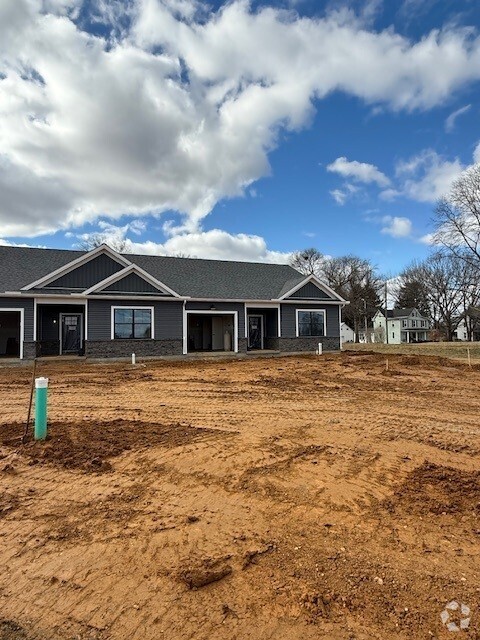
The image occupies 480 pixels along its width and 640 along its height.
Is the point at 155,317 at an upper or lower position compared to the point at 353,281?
lower

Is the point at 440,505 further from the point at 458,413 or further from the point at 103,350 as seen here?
the point at 103,350

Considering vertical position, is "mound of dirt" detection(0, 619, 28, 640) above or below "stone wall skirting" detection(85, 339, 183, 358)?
below

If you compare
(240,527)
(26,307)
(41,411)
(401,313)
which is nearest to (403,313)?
(401,313)

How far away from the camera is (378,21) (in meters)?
12.0

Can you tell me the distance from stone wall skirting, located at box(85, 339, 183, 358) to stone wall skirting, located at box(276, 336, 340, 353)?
247 inches

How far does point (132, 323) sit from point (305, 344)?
10.4 m

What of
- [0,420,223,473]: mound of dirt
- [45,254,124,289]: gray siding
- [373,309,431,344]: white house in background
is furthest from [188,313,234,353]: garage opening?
[373,309,431,344]: white house in background

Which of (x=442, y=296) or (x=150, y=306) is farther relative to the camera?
(x=442, y=296)

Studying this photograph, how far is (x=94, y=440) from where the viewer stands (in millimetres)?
5863

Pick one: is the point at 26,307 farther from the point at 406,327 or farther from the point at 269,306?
the point at 406,327

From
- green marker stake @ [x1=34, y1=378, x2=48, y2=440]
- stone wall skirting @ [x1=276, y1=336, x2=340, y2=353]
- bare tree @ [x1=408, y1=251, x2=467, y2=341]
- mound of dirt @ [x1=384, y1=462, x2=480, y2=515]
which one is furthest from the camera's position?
bare tree @ [x1=408, y1=251, x2=467, y2=341]

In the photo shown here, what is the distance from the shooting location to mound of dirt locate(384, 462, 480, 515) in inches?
147

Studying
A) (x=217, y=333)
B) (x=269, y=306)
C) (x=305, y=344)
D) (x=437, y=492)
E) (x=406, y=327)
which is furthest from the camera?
(x=406, y=327)

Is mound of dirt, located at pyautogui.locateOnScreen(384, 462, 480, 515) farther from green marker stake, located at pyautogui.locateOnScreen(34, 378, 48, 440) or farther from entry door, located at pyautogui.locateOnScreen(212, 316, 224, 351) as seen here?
entry door, located at pyautogui.locateOnScreen(212, 316, 224, 351)
